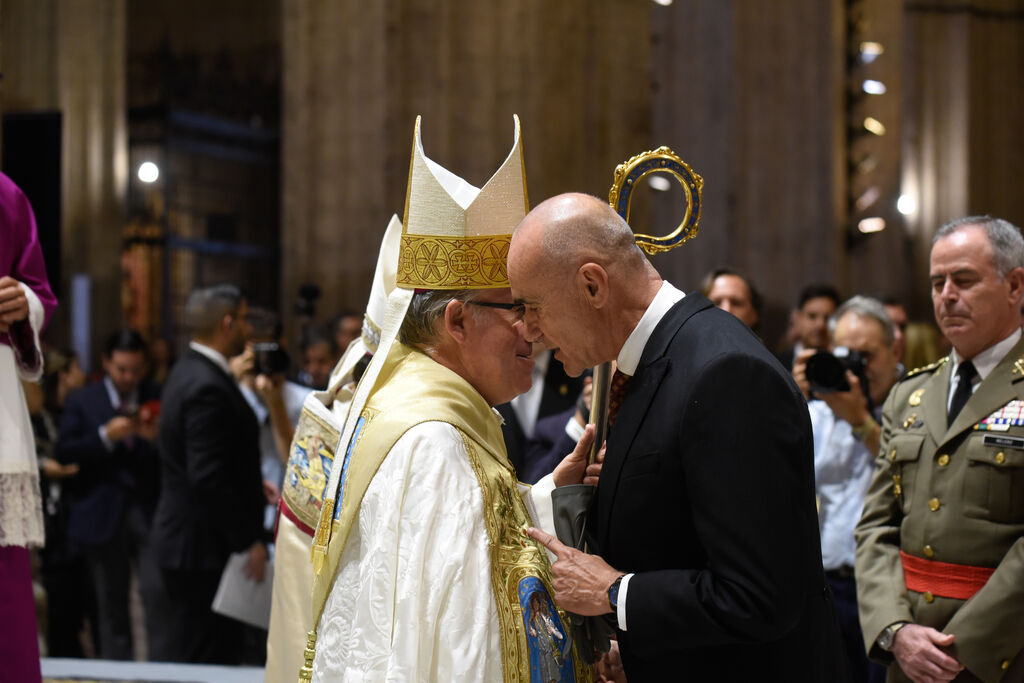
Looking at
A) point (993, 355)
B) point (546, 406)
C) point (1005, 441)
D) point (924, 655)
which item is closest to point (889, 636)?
point (924, 655)

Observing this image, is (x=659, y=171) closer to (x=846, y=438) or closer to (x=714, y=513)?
(x=714, y=513)

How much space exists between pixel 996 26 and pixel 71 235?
1182cm

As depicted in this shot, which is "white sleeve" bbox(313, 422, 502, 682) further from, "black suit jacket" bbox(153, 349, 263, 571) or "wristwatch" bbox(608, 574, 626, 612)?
"black suit jacket" bbox(153, 349, 263, 571)

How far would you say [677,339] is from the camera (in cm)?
197

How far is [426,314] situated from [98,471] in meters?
4.69

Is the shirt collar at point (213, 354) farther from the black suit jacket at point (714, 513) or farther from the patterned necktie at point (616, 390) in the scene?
the black suit jacket at point (714, 513)

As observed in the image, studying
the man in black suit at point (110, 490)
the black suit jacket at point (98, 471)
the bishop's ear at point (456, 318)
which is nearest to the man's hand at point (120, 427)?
the man in black suit at point (110, 490)


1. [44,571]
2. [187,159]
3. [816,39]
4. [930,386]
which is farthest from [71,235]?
[930,386]

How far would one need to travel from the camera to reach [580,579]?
1.95 m

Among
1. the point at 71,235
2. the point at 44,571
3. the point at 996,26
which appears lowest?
the point at 44,571

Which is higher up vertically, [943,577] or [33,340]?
[33,340]

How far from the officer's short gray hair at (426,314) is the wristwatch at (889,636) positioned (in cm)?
152

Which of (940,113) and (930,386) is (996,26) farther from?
(930,386)

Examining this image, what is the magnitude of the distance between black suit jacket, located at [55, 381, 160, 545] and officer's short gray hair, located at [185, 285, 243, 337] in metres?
1.51
